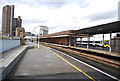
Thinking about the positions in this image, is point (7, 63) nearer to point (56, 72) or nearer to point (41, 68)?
point (41, 68)

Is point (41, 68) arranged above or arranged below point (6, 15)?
below

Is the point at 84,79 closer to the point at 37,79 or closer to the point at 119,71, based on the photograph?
the point at 37,79

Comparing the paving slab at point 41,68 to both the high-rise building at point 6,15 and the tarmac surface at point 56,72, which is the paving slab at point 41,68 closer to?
the tarmac surface at point 56,72

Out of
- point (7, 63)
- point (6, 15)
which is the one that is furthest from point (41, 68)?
point (6, 15)

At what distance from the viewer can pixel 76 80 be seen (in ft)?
16.9

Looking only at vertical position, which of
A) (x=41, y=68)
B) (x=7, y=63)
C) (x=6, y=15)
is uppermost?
(x=6, y=15)

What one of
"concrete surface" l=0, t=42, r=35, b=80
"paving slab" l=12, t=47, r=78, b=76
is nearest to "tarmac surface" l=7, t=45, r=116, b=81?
"paving slab" l=12, t=47, r=78, b=76

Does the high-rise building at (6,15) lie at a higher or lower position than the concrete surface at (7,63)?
higher

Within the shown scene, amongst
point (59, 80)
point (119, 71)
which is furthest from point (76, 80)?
point (119, 71)

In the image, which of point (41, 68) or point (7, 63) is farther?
point (41, 68)

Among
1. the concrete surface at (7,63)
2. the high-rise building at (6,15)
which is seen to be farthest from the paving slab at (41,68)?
the high-rise building at (6,15)

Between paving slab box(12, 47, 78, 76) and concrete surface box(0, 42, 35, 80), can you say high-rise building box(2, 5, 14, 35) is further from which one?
paving slab box(12, 47, 78, 76)

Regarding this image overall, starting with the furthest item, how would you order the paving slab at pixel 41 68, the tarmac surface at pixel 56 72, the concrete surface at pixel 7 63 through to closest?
the paving slab at pixel 41 68 < the tarmac surface at pixel 56 72 < the concrete surface at pixel 7 63

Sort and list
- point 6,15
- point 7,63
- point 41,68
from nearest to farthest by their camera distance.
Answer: point 7,63
point 41,68
point 6,15
